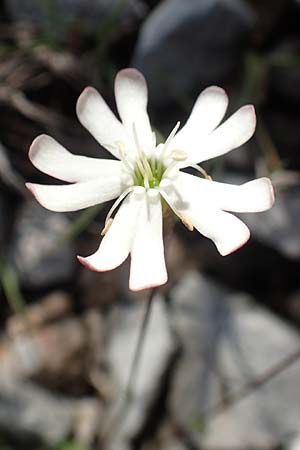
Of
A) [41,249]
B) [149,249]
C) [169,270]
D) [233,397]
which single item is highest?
[149,249]

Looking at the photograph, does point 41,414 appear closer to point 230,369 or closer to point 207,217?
point 230,369

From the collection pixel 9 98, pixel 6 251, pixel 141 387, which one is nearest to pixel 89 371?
pixel 141 387

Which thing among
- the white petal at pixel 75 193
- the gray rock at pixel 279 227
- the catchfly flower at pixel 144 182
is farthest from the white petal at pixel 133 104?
the gray rock at pixel 279 227

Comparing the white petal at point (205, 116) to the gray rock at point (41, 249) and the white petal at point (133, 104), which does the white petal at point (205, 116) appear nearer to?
the white petal at point (133, 104)

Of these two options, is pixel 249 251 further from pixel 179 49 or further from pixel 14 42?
pixel 14 42

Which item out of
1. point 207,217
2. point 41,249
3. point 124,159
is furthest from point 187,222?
point 41,249

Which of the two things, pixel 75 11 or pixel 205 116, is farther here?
pixel 75 11

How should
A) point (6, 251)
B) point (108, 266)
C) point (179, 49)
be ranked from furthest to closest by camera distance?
point (6, 251), point (179, 49), point (108, 266)
